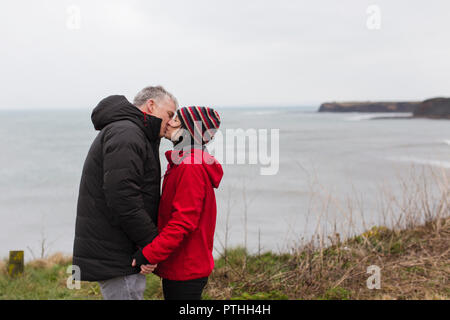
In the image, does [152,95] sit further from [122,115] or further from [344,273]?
[344,273]

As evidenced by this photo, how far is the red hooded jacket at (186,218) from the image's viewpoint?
2203mm

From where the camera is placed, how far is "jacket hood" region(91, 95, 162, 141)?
91.0 inches

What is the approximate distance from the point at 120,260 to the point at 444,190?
5221 millimetres

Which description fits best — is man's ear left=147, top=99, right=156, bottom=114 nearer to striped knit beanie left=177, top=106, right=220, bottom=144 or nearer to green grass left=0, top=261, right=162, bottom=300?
striped knit beanie left=177, top=106, right=220, bottom=144

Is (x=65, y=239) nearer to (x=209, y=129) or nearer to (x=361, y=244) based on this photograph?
(x=361, y=244)

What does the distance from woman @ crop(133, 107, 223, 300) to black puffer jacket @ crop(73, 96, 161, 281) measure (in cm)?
8

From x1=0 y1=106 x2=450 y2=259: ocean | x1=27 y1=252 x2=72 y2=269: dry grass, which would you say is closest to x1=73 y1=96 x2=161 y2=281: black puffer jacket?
x1=0 y1=106 x2=450 y2=259: ocean

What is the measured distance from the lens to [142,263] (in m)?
2.26

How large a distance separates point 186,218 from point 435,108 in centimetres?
5830

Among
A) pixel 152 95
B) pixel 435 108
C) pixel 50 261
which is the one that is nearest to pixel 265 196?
pixel 50 261

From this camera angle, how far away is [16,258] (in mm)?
5375

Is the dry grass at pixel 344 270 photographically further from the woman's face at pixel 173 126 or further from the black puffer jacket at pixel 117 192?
the woman's face at pixel 173 126

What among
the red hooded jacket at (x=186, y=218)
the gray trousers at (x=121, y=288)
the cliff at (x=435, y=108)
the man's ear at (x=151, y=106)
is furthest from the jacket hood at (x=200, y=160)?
the cliff at (x=435, y=108)
